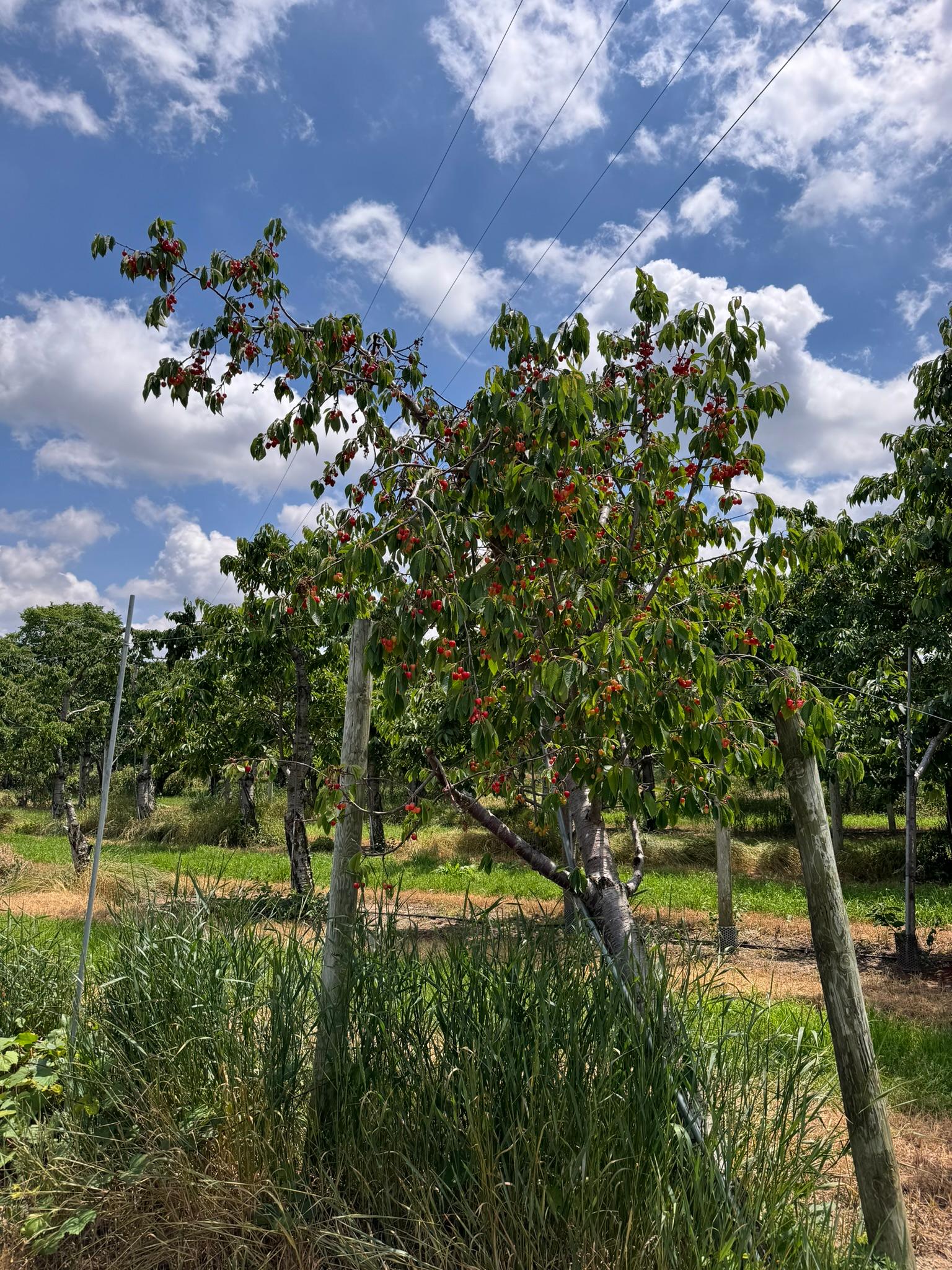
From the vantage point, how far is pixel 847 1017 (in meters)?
2.60

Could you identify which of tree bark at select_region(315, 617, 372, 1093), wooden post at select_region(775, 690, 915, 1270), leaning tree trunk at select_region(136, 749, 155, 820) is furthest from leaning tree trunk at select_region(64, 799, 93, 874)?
wooden post at select_region(775, 690, 915, 1270)

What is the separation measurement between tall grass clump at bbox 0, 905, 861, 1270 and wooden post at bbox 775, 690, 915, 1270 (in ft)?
0.46

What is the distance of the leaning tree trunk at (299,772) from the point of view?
1058 centimetres

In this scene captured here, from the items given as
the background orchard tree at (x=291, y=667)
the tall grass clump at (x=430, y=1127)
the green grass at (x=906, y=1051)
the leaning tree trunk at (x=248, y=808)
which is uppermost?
the background orchard tree at (x=291, y=667)

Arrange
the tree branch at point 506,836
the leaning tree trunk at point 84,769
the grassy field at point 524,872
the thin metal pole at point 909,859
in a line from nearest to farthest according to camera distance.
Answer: the tree branch at point 506,836, the thin metal pole at point 909,859, the grassy field at point 524,872, the leaning tree trunk at point 84,769

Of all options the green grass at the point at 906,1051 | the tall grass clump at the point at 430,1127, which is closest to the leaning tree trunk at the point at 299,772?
the green grass at the point at 906,1051

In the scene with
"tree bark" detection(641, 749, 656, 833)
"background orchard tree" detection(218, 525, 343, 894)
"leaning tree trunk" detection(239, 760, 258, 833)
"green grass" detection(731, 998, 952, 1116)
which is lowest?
"green grass" detection(731, 998, 952, 1116)

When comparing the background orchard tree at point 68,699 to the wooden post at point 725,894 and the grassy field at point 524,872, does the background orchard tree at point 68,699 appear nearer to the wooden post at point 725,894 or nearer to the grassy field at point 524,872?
the grassy field at point 524,872

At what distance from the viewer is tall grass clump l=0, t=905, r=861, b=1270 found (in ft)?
7.41

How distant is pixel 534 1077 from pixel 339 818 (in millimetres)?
1220

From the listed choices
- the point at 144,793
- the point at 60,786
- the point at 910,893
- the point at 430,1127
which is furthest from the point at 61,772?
the point at 430,1127

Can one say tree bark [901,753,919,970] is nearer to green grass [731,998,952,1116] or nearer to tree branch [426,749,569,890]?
green grass [731,998,952,1116]

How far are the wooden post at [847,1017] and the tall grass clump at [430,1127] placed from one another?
0.14 m

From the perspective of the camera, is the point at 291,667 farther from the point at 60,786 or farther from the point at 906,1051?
the point at 60,786
